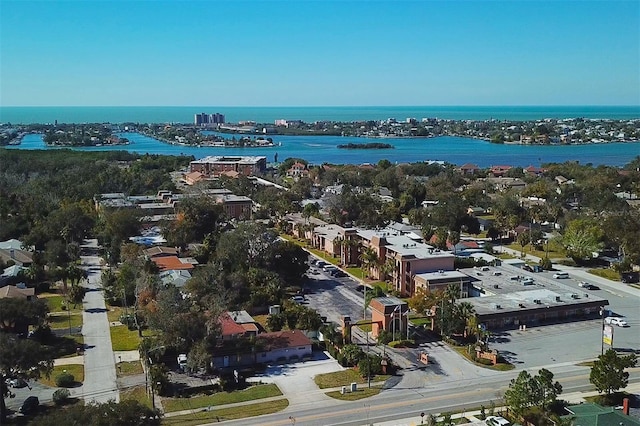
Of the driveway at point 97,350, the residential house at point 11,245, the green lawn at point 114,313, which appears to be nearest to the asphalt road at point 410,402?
the driveway at point 97,350

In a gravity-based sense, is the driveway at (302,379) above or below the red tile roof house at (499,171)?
below

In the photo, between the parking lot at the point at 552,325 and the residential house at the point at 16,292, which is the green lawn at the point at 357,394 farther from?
the residential house at the point at 16,292

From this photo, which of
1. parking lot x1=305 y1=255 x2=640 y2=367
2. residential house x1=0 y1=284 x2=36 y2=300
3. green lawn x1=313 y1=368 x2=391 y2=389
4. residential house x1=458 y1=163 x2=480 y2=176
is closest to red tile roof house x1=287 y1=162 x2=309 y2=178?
residential house x1=458 y1=163 x2=480 y2=176

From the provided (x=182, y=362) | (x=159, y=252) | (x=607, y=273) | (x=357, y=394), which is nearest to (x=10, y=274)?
(x=159, y=252)

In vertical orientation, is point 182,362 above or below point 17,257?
below

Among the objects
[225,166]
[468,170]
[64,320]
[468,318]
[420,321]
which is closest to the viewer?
[468,318]

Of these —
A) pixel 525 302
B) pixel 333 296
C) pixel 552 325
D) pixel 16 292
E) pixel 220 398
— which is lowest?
pixel 552 325

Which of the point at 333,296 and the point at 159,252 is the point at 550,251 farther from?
the point at 159,252
